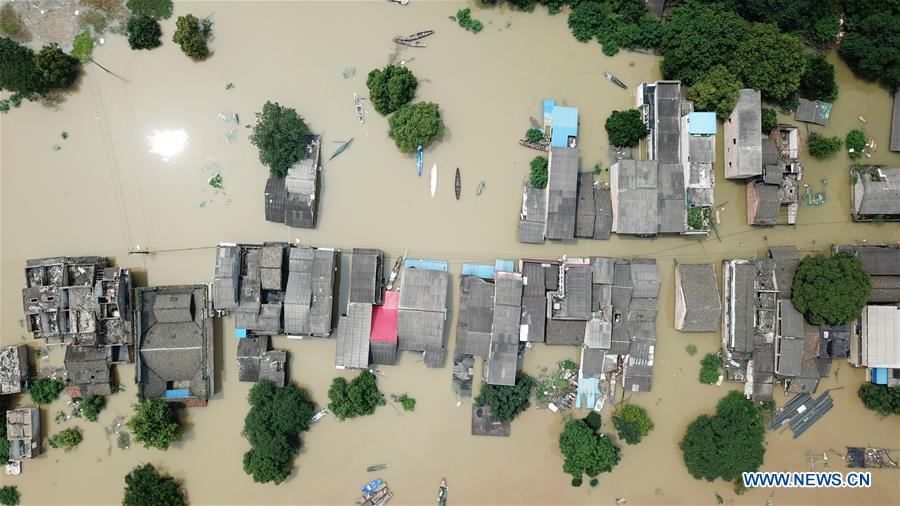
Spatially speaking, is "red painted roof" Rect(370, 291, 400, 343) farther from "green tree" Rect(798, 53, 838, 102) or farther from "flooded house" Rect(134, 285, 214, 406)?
"green tree" Rect(798, 53, 838, 102)

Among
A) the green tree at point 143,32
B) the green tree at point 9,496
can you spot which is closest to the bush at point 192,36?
the green tree at point 143,32

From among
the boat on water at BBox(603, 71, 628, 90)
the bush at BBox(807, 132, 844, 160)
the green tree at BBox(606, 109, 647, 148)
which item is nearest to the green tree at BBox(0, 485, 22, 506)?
the green tree at BBox(606, 109, 647, 148)

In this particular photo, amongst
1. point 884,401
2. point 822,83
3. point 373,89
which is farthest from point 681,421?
point 373,89

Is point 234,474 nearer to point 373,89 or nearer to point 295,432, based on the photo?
point 295,432

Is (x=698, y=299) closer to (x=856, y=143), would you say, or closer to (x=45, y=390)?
(x=856, y=143)

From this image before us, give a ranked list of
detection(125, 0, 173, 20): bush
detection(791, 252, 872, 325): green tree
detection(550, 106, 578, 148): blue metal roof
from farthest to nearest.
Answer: detection(125, 0, 173, 20): bush → detection(550, 106, 578, 148): blue metal roof → detection(791, 252, 872, 325): green tree

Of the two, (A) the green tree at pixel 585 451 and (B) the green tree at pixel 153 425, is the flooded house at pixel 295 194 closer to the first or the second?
(B) the green tree at pixel 153 425

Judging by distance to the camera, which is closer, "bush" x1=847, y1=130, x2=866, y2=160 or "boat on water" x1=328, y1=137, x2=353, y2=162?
"bush" x1=847, y1=130, x2=866, y2=160
